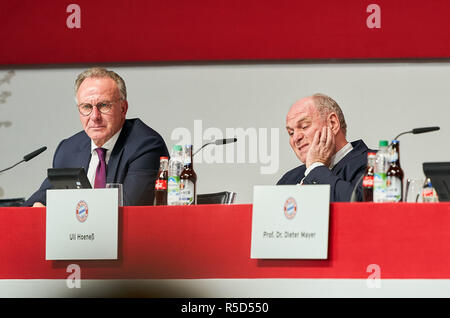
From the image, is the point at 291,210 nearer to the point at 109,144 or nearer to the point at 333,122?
the point at 333,122

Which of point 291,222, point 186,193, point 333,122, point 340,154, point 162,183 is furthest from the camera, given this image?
point 333,122

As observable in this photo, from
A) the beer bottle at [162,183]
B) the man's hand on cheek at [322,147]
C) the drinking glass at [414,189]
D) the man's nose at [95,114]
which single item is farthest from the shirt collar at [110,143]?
the drinking glass at [414,189]

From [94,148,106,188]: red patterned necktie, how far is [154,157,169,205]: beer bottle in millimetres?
535

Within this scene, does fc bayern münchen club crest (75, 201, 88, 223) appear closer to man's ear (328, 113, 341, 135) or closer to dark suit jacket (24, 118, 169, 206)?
dark suit jacket (24, 118, 169, 206)

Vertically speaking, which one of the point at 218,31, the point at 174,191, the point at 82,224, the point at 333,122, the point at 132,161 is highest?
the point at 218,31

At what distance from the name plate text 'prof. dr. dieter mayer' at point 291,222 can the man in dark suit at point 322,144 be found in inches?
20.9

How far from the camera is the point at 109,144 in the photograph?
323cm

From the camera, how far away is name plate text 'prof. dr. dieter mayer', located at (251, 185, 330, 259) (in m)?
2.08

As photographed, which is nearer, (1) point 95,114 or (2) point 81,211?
(2) point 81,211

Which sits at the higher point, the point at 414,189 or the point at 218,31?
the point at 218,31

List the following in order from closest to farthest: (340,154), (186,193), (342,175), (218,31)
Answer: (186,193) → (342,175) → (340,154) → (218,31)

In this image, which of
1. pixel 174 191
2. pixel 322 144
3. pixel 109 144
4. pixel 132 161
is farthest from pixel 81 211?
pixel 322 144

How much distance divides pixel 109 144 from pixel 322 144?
0.91 meters
